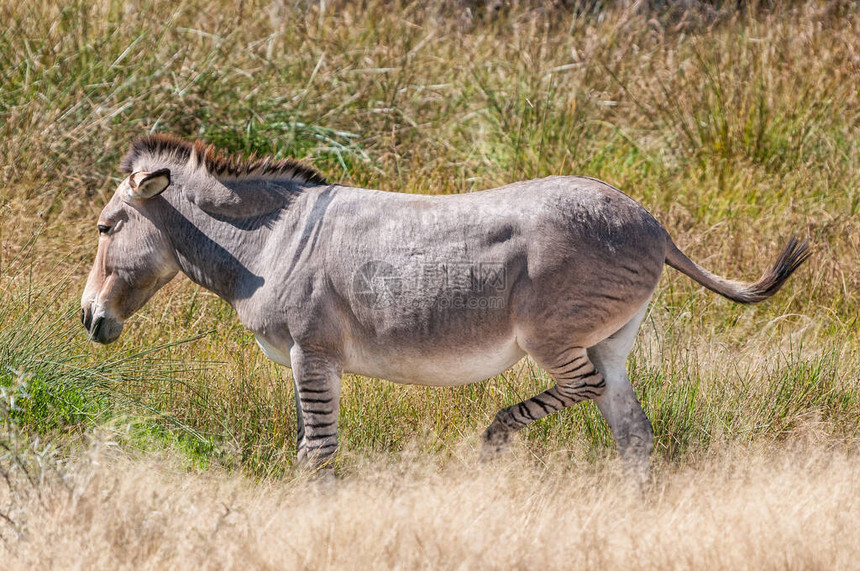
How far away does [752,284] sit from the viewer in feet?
17.2

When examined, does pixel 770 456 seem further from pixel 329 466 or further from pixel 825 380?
pixel 329 466

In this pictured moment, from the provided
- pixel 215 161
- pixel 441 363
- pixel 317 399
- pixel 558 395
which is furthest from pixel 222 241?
pixel 558 395

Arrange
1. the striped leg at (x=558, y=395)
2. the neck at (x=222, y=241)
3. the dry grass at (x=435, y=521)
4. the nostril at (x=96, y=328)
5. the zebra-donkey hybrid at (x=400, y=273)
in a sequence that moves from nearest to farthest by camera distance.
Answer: the dry grass at (x=435, y=521) < the zebra-donkey hybrid at (x=400, y=273) < the striped leg at (x=558, y=395) < the neck at (x=222, y=241) < the nostril at (x=96, y=328)

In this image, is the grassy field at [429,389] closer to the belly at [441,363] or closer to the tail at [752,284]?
the belly at [441,363]

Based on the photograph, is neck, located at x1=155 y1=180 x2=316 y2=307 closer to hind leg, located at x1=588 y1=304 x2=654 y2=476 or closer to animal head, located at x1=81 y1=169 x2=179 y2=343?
animal head, located at x1=81 y1=169 x2=179 y2=343

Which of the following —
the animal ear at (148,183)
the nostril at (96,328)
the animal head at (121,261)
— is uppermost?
the animal ear at (148,183)

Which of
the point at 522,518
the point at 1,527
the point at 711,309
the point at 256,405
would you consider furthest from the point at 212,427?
the point at 711,309

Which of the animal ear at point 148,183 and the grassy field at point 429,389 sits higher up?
the animal ear at point 148,183

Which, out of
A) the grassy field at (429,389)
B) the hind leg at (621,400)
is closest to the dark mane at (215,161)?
the grassy field at (429,389)

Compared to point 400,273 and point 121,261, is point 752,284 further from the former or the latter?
point 121,261

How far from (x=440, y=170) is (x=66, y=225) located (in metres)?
3.02

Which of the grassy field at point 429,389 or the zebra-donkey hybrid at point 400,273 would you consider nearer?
the grassy field at point 429,389

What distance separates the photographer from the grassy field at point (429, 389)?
427 centimetres

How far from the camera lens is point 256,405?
5.91m
